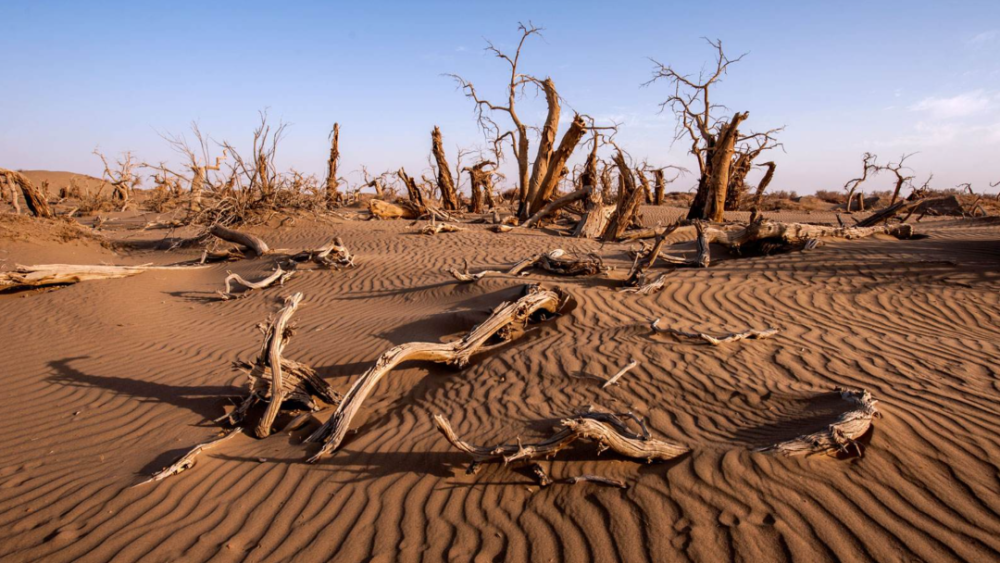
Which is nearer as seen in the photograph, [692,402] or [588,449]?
[588,449]

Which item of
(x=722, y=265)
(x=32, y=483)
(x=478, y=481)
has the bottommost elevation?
(x=32, y=483)

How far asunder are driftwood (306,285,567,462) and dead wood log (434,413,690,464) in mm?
1036

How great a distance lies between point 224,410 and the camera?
4480mm

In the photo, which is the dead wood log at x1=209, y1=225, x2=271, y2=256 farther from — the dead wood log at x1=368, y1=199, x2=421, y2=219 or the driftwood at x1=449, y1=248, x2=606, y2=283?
the driftwood at x1=449, y1=248, x2=606, y2=283

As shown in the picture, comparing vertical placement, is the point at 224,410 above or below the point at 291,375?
below

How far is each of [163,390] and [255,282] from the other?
4.06m

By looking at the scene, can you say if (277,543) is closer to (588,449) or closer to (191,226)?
(588,449)

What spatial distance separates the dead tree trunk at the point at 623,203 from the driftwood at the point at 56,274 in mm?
9145

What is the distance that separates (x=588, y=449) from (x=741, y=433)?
3.10ft

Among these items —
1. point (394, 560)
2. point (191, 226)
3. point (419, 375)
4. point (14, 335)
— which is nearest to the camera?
point (394, 560)

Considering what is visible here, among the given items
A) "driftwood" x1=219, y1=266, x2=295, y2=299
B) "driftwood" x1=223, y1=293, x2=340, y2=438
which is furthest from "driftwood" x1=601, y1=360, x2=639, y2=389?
"driftwood" x1=219, y1=266, x2=295, y2=299

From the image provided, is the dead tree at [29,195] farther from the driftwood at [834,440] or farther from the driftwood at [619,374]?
the driftwood at [834,440]

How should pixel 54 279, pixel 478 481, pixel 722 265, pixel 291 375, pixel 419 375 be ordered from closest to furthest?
pixel 478 481 < pixel 291 375 < pixel 419 375 < pixel 722 265 < pixel 54 279

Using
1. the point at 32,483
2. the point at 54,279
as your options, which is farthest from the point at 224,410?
the point at 54,279
